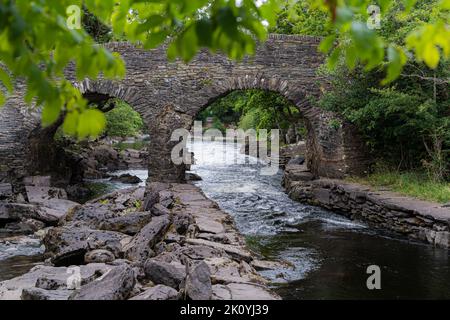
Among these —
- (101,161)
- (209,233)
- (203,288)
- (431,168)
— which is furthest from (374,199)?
(101,161)

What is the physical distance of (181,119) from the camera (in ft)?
42.0

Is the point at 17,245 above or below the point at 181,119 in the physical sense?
below

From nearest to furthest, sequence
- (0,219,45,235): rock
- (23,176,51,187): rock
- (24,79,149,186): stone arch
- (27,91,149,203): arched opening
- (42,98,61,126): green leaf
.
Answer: (42,98,61,126): green leaf, (0,219,45,235): rock, (24,79,149,186): stone arch, (23,176,51,187): rock, (27,91,149,203): arched opening

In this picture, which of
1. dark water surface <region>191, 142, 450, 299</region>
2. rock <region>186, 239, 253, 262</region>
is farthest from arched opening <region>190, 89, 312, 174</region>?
rock <region>186, 239, 253, 262</region>

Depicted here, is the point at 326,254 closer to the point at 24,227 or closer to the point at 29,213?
the point at 24,227

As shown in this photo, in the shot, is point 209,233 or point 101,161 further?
point 101,161

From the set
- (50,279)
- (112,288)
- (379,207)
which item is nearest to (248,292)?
(112,288)

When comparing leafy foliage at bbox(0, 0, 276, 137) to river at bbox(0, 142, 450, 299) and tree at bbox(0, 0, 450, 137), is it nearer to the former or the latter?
tree at bbox(0, 0, 450, 137)

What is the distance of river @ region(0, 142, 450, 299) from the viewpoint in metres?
5.81

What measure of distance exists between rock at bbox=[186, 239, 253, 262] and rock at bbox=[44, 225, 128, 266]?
36.8 inches

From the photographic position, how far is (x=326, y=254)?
7504 millimetres

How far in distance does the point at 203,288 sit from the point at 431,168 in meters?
7.77

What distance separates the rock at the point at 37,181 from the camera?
13463 millimetres
